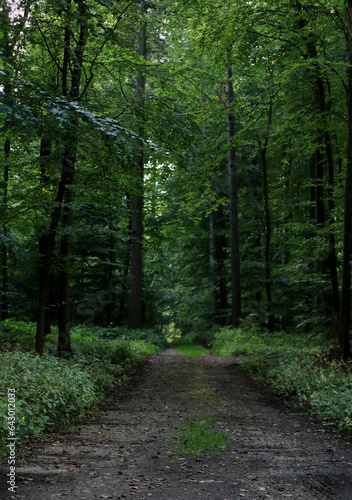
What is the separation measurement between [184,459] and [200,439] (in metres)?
0.69

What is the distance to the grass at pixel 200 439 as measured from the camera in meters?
5.17

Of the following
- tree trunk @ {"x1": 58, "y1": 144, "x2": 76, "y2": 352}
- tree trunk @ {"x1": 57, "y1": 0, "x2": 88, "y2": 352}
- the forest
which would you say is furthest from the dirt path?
tree trunk @ {"x1": 57, "y1": 0, "x2": 88, "y2": 352}

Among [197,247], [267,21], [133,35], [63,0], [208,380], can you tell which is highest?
[267,21]

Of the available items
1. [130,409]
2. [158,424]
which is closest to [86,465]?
[158,424]

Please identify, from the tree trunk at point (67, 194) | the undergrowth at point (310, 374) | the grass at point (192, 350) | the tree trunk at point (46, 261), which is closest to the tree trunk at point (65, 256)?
the tree trunk at point (67, 194)

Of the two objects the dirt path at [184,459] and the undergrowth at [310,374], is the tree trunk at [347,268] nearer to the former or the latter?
the undergrowth at [310,374]

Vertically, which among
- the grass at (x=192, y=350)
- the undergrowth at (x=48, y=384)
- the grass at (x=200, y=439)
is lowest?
the grass at (x=192, y=350)

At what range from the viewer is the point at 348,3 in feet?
28.1

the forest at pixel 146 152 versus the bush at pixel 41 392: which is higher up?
the forest at pixel 146 152

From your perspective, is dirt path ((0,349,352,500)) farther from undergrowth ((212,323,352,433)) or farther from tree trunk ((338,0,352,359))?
tree trunk ((338,0,352,359))

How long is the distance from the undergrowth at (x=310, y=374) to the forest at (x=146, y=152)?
90 mm

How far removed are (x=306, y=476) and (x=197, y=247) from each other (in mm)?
20022

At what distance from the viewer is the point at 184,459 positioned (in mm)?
4844

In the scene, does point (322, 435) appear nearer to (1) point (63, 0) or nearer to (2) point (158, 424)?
(2) point (158, 424)
